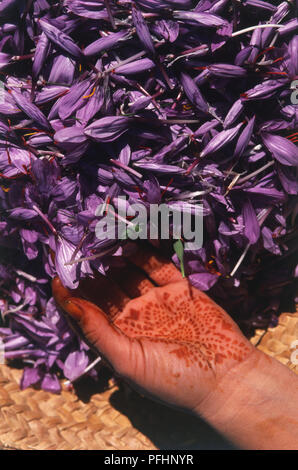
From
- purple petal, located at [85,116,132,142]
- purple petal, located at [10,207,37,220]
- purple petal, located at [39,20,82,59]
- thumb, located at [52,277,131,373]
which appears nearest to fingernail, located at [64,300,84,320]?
thumb, located at [52,277,131,373]

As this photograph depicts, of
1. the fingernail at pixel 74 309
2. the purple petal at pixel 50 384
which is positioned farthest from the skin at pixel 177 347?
the purple petal at pixel 50 384

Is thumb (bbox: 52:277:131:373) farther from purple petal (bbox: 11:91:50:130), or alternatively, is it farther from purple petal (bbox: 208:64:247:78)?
purple petal (bbox: 208:64:247:78)

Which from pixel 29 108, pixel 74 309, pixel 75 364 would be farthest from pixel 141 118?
pixel 75 364

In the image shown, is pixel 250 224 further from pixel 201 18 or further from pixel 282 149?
pixel 201 18

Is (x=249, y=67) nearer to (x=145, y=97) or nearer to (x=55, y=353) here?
(x=145, y=97)

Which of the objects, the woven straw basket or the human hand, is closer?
the human hand

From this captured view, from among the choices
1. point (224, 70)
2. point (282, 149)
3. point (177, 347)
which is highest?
point (224, 70)

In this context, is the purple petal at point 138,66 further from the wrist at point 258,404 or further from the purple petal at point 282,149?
the wrist at point 258,404
